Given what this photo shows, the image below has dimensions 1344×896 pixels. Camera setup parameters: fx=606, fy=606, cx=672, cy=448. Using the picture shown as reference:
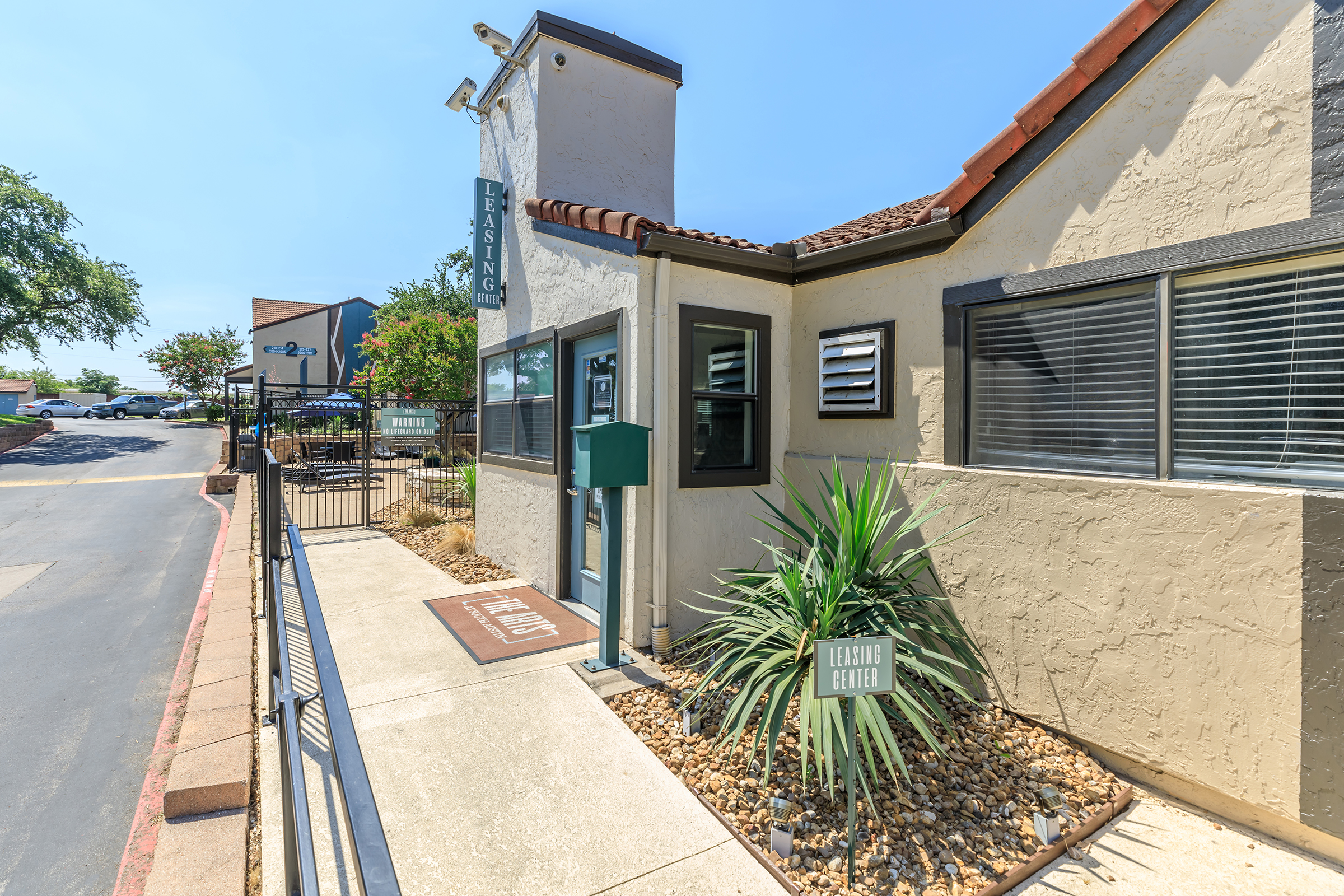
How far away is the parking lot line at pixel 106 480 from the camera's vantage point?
1455 centimetres

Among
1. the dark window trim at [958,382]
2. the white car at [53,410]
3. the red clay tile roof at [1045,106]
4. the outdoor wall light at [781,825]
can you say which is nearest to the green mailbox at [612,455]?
the dark window trim at [958,382]

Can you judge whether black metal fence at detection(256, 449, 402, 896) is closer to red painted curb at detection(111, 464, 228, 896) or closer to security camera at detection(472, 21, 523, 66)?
red painted curb at detection(111, 464, 228, 896)

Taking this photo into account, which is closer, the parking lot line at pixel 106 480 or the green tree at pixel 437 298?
the parking lot line at pixel 106 480

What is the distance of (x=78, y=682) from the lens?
4652 millimetres

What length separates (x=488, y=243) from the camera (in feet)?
23.0

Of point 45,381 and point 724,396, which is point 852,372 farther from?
point 45,381

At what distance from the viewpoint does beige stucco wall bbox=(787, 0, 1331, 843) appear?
111 inches

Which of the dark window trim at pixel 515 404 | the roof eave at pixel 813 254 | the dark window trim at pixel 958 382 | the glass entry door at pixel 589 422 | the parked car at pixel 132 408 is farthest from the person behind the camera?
the parked car at pixel 132 408

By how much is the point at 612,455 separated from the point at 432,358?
18.5 metres

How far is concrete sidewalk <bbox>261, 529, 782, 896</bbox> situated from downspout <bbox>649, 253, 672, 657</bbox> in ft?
2.01

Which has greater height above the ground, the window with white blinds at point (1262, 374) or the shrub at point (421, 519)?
the window with white blinds at point (1262, 374)

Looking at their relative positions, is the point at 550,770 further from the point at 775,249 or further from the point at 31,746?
the point at 775,249

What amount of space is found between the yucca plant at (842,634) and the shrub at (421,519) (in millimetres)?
6537

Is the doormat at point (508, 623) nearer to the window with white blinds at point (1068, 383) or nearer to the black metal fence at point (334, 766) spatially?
the black metal fence at point (334, 766)
